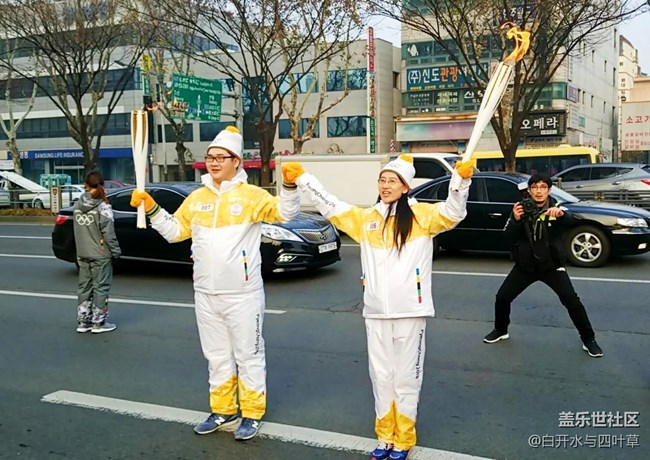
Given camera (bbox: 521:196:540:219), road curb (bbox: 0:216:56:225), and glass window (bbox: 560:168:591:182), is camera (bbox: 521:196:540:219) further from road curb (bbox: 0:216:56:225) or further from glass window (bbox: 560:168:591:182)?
road curb (bbox: 0:216:56:225)

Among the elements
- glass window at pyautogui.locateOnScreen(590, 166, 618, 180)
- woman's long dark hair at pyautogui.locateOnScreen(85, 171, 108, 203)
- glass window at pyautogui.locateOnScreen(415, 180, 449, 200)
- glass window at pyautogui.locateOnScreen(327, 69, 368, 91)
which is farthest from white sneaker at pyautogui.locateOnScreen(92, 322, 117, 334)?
glass window at pyautogui.locateOnScreen(327, 69, 368, 91)

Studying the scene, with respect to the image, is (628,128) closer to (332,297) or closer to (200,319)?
(332,297)

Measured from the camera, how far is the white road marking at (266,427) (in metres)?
3.94

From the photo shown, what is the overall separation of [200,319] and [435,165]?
44.0ft

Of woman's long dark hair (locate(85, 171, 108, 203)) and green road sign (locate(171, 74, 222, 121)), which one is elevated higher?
green road sign (locate(171, 74, 222, 121))

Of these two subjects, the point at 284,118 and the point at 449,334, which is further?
the point at 284,118

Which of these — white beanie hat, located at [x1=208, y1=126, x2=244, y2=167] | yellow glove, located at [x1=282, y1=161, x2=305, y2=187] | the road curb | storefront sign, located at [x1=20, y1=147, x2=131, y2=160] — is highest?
storefront sign, located at [x1=20, y1=147, x2=131, y2=160]

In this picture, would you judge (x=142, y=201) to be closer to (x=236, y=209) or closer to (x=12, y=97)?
(x=236, y=209)

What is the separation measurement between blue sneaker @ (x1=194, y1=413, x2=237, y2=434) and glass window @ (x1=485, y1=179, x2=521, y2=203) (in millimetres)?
7819

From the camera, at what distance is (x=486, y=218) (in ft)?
36.3

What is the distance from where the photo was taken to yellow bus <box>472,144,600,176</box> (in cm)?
3044

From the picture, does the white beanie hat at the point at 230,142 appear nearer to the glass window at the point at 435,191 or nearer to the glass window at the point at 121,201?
the glass window at the point at 121,201

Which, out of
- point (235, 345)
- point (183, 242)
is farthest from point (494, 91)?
point (183, 242)

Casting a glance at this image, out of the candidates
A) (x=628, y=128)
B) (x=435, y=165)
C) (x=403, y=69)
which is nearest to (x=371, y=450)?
(x=435, y=165)
